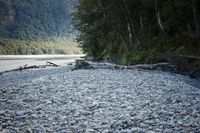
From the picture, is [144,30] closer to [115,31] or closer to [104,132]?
[115,31]

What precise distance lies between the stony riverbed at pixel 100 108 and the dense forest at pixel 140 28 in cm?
1034

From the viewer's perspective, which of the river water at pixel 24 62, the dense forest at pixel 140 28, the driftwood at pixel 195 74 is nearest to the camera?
the driftwood at pixel 195 74

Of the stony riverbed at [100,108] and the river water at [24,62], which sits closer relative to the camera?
the stony riverbed at [100,108]

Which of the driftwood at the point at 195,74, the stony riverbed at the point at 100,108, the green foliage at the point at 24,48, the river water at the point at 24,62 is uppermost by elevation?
the green foliage at the point at 24,48

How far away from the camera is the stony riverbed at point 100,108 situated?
943 centimetres

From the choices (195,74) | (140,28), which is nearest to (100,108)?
(195,74)

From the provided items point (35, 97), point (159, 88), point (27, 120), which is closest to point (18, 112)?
point (27, 120)

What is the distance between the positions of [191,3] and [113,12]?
11.7m

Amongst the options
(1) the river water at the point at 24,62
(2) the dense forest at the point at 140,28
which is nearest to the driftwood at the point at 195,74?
(2) the dense forest at the point at 140,28

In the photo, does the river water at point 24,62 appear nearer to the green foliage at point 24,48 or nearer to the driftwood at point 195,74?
the driftwood at point 195,74

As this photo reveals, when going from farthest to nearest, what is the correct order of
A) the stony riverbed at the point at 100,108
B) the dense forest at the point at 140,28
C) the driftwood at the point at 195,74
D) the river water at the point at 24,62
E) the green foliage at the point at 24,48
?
the green foliage at the point at 24,48
the river water at the point at 24,62
the dense forest at the point at 140,28
the driftwood at the point at 195,74
the stony riverbed at the point at 100,108

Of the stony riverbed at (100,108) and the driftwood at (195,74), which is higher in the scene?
the driftwood at (195,74)

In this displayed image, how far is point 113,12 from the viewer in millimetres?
36312

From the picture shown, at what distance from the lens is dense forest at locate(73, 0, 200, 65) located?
26.2 m
